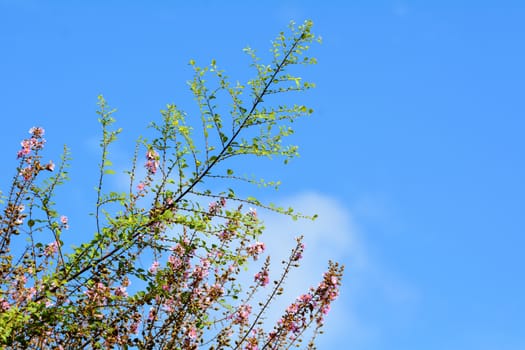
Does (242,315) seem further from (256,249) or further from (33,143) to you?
(33,143)

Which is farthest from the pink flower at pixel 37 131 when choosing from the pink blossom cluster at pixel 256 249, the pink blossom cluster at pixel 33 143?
the pink blossom cluster at pixel 256 249

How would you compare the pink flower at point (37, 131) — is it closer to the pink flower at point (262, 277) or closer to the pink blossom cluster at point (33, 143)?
the pink blossom cluster at point (33, 143)

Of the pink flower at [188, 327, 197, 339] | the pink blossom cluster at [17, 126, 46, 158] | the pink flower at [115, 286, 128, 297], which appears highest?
the pink blossom cluster at [17, 126, 46, 158]

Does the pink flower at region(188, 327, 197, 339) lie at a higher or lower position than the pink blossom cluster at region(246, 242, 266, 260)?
lower

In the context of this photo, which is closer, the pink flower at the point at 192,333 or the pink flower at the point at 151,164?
the pink flower at the point at 192,333

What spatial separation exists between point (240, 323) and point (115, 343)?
1201mm

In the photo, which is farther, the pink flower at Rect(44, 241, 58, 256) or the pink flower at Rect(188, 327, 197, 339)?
the pink flower at Rect(44, 241, 58, 256)

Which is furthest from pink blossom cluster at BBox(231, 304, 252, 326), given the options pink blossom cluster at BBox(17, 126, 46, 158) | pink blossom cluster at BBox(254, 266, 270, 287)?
pink blossom cluster at BBox(17, 126, 46, 158)

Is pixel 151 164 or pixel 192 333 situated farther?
pixel 151 164

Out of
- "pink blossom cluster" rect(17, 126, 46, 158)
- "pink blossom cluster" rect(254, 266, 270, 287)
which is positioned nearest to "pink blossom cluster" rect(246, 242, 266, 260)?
"pink blossom cluster" rect(254, 266, 270, 287)

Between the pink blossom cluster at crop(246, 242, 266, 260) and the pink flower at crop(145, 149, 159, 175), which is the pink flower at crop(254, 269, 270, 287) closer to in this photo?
the pink blossom cluster at crop(246, 242, 266, 260)

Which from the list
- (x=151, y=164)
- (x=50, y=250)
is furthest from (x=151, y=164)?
(x=50, y=250)

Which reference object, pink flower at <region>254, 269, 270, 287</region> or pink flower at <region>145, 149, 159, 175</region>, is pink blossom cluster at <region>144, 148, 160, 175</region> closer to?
pink flower at <region>145, 149, 159, 175</region>

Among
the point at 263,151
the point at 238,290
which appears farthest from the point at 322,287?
the point at 263,151
